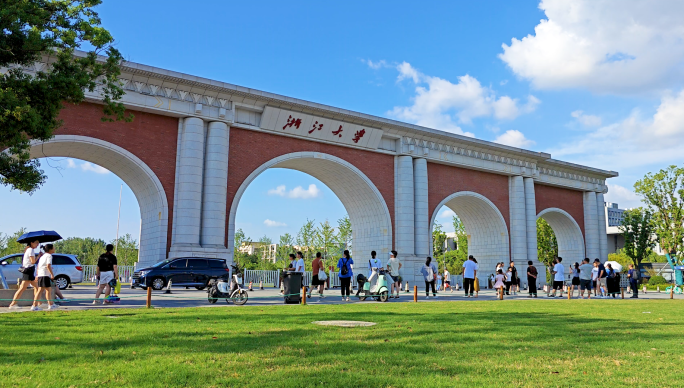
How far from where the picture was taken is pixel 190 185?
22000 millimetres

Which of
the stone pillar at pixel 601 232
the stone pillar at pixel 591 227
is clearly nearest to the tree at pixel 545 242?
the stone pillar at pixel 601 232

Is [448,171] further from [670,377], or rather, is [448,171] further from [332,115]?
[670,377]

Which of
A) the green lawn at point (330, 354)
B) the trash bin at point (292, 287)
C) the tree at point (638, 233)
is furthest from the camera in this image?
the tree at point (638, 233)

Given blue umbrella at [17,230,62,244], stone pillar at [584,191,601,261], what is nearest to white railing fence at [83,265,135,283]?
blue umbrella at [17,230,62,244]

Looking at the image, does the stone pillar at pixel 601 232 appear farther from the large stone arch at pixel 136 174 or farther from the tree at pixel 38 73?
the tree at pixel 38 73

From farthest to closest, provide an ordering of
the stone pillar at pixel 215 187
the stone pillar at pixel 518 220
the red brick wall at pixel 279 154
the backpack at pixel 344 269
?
the stone pillar at pixel 518 220, the red brick wall at pixel 279 154, the stone pillar at pixel 215 187, the backpack at pixel 344 269

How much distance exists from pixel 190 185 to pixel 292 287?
29.7 feet

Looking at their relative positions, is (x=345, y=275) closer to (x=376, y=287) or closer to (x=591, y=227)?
(x=376, y=287)

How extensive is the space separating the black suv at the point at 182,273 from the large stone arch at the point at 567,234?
24.6 meters

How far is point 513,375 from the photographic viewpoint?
468 centimetres

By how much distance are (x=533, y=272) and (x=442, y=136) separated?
1100 cm

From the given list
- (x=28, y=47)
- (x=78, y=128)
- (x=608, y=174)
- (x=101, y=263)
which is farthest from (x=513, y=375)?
(x=608, y=174)

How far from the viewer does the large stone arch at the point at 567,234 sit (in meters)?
37.3

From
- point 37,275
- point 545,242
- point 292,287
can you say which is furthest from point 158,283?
point 545,242
